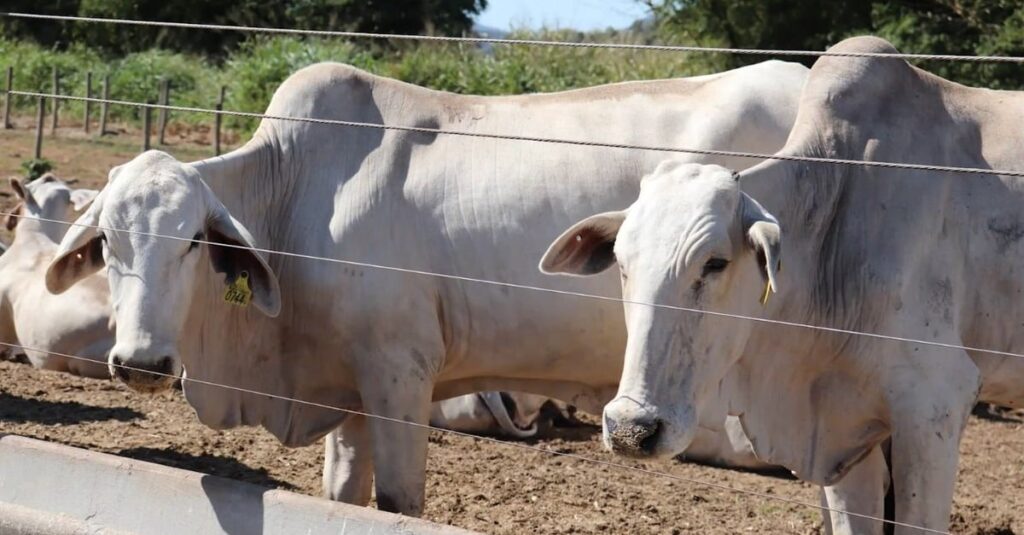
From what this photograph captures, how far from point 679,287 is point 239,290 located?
1.69 m

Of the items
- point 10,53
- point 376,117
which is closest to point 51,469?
point 376,117

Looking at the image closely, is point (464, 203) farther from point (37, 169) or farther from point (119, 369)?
point (37, 169)

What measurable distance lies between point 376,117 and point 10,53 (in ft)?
77.8

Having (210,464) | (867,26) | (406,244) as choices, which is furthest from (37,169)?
(867,26)

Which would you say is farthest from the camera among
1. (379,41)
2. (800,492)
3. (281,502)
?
(379,41)

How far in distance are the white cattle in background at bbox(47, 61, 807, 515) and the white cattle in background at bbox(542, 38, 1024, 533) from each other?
69 centimetres

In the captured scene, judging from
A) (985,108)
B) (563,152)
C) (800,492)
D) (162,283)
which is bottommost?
(800,492)

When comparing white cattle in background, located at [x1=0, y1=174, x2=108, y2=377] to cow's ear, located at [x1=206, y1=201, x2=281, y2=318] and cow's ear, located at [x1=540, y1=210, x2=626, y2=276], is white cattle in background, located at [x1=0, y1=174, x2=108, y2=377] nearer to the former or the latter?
cow's ear, located at [x1=206, y1=201, x2=281, y2=318]

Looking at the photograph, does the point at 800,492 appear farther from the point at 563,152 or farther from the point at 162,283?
the point at 162,283

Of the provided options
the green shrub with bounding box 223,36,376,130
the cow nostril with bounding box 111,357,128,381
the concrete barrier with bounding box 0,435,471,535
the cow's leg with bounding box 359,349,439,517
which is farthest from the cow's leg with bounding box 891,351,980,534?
the green shrub with bounding box 223,36,376,130

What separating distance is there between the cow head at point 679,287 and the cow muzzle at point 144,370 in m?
1.44

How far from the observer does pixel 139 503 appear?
449 centimetres

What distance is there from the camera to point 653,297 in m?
3.91

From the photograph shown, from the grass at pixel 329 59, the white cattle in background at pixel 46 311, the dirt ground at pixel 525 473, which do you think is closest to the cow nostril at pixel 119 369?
the dirt ground at pixel 525 473
